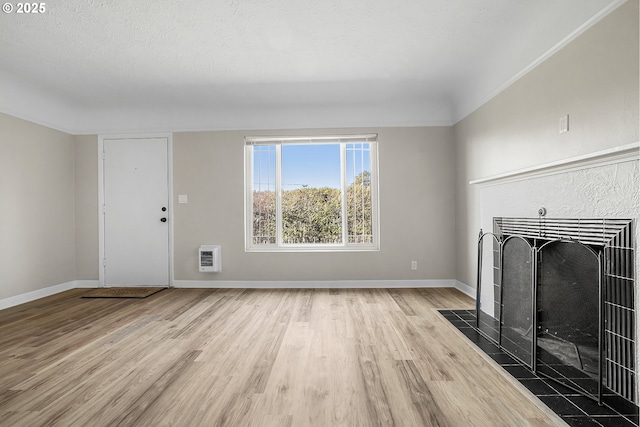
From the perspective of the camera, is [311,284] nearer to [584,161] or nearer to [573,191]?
[573,191]

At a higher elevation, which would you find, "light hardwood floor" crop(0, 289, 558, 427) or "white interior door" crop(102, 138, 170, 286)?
"white interior door" crop(102, 138, 170, 286)

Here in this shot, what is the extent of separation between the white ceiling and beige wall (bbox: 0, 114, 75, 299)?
0.28 m

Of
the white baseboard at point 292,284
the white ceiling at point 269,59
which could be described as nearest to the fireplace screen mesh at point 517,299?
the white ceiling at point 269,59

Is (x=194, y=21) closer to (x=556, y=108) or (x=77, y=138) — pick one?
(x=556, y=108)

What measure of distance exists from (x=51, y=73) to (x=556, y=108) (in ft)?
15.4

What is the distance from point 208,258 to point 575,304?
392 cm

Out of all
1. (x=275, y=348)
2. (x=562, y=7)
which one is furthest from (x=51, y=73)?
(x=562, y=7)

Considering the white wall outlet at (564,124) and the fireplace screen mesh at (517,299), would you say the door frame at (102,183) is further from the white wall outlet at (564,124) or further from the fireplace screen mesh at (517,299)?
the white wall outlet at (564,124)

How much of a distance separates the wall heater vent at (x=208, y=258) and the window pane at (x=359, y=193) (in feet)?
6.00

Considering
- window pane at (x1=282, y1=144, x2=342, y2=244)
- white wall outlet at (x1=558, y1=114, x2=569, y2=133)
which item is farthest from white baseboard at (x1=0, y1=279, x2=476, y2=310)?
white wall outlet at (x1=558, y1=114, x2=569, y2=133)

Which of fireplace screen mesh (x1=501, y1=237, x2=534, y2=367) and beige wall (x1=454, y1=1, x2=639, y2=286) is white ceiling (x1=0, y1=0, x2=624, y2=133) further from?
fireplace screen mesh (x1=501, y1=237, x2=534, y2=367)

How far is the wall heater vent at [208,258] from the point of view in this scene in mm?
4484

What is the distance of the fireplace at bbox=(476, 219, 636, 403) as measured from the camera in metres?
1.71

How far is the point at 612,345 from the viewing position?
1.77 m
